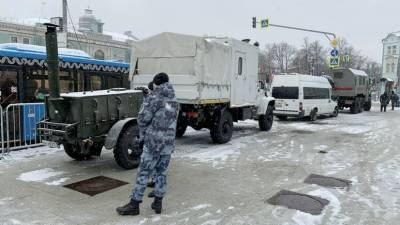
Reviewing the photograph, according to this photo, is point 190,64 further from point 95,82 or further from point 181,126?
point 95,82

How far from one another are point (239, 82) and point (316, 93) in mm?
9586

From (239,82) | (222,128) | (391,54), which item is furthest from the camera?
(391,54)

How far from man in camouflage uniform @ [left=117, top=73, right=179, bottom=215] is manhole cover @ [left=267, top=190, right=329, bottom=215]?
1.79m

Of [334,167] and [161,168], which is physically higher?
[161,168]

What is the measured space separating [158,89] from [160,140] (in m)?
0.70

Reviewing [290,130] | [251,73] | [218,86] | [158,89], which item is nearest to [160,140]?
[158,89]

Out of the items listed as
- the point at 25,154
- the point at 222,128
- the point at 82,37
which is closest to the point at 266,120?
the point at 222,128

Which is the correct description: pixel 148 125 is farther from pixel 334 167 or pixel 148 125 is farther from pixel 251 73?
pixel 251 73

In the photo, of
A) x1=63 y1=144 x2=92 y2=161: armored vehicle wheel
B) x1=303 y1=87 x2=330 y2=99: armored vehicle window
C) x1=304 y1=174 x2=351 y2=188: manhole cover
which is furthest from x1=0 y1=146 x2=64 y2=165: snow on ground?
x1=303 y1=87 x2=330 y2=99: armored vehicle window

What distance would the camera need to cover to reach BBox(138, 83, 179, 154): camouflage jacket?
16.3 ft

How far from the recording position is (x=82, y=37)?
56.0 metres

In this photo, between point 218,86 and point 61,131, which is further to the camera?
point 218,86

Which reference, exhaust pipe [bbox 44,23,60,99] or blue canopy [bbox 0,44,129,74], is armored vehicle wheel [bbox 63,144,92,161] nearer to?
exhaust pipe [bbox 44,23,60,99]

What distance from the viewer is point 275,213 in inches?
204
